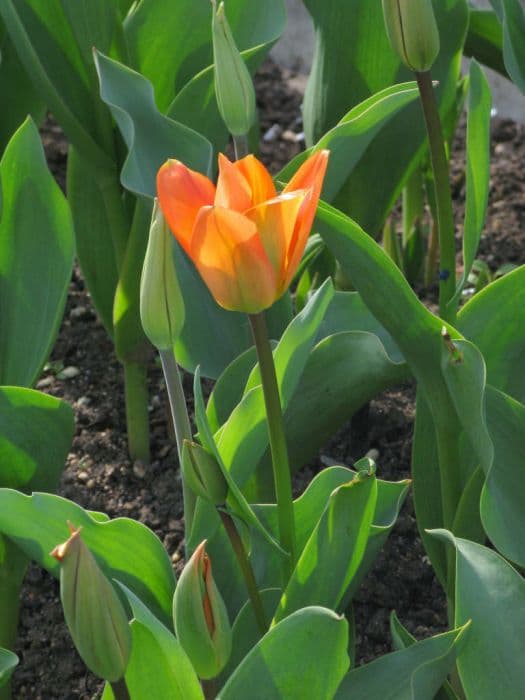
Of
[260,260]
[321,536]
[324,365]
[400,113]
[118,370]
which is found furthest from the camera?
[118,370]

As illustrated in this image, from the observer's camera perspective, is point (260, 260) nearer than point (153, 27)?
Yes

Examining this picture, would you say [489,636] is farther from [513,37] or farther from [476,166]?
[513,37]

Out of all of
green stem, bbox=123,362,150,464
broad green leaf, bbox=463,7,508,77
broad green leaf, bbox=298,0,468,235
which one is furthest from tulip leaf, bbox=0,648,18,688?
broad green leaf, bbox=463,7,508,77

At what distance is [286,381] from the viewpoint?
942mm

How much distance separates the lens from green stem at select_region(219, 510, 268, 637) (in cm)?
85

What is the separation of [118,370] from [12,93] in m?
0.43

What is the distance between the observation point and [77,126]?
1.35 meters

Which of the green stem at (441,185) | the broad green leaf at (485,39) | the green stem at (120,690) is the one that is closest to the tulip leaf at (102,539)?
the green stem at (120,690)

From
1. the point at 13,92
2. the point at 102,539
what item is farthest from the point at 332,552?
the point at 13,92

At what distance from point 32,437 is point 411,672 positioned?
17.9 inches

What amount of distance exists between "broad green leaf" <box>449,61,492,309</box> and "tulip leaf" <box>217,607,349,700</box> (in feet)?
1.13

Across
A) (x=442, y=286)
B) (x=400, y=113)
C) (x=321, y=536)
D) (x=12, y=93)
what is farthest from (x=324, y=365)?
(x=12, y=93)

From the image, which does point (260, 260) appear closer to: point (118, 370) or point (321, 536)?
point (321, 536)

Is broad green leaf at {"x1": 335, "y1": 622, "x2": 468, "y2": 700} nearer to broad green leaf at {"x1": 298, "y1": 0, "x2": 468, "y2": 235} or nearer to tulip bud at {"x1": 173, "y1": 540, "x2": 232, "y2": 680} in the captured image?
tulip bud at {"x1": 173, "y1": 540, "x2": 232, "y2": 680}
